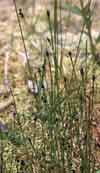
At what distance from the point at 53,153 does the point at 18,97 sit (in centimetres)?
87

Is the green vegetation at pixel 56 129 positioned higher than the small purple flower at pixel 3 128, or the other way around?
the green vegetation at pixel 56 129

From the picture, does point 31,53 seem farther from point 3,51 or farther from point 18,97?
point 18,97

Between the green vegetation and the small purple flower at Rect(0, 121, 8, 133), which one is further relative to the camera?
the small purple flower at Rect(0, 121, 8, 133)

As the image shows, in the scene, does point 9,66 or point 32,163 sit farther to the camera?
point 9,66

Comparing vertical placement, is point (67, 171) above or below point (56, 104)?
below

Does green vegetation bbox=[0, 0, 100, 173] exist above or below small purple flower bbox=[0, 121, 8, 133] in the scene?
above

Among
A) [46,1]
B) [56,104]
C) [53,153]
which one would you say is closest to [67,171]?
[53,153]

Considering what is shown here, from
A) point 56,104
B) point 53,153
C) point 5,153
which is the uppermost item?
point 56,104

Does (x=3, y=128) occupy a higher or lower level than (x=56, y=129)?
lower

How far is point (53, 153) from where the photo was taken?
6.51ft

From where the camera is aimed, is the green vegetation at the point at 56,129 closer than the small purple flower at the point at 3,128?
Yes

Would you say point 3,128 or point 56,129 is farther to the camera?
point 3,128

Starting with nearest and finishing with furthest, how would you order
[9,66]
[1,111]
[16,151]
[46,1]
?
[16,151], [1,111], [9,66], [46,1]

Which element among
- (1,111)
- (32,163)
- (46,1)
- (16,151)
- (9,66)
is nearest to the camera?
(32,163)
